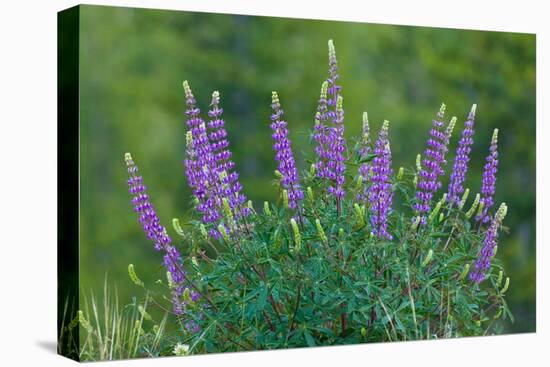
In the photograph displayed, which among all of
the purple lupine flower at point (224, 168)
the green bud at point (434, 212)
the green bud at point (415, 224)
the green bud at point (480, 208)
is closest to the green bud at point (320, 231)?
the purple lupine flower at point (224, 168)

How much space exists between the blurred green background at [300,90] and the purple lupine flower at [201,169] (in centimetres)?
56

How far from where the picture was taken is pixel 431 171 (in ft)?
27.1

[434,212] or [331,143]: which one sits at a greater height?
[331,143]

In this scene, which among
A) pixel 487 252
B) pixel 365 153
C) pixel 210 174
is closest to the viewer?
pixel 210 174

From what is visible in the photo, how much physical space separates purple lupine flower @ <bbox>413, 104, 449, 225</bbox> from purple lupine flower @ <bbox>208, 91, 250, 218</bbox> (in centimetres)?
131

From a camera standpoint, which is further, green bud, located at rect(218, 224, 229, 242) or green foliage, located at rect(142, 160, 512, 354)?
green foliage, located at rect(142, 160, 512, 354)

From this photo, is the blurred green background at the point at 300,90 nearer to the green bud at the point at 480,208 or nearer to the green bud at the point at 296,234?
the green bud at the point at 480,208

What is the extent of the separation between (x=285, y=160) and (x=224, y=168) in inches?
17.2

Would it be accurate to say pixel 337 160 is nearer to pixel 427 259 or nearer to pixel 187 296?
pixel 427 259

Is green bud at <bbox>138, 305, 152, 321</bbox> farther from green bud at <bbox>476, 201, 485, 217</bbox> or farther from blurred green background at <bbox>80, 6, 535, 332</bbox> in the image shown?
green bud at <bbox>476, 201, 485, 217</bbox>

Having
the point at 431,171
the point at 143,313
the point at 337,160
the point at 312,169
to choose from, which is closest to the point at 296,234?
the point at 312,169

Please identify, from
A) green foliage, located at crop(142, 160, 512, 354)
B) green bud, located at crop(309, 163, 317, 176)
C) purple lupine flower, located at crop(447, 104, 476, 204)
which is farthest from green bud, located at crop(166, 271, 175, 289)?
purple lupine flower, located at crop(447, 104, 476, 204)

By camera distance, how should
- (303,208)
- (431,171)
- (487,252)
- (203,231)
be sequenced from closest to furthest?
(203,231) → (303,208) → (431,171) → (487,252)

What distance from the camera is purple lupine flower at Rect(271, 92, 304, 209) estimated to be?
7773 mm
